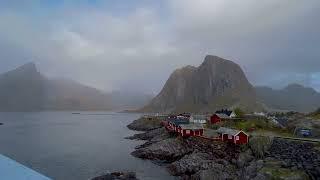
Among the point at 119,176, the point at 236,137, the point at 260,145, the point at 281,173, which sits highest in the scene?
the point at 236,137

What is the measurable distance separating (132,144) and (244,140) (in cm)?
3186

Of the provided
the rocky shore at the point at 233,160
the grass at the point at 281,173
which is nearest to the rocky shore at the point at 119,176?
the rocky shore at the point at 233,160

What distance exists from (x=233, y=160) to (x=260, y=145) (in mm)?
4503

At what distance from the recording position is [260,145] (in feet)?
165

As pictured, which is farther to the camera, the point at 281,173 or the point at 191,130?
the point at 191,130

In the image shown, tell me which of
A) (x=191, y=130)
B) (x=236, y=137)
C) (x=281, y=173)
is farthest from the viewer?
(x=191, y=130)

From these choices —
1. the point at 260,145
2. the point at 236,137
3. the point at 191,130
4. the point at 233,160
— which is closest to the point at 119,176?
the point at 233,160

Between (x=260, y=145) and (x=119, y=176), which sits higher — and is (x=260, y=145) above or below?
above

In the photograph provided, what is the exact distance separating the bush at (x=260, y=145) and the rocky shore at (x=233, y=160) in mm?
190

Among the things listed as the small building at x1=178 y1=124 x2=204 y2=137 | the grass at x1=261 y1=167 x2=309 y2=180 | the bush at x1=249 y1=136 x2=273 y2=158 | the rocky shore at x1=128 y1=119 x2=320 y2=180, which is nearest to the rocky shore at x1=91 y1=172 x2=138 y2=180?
the rocky shore at x1=128 y1=119 x2=320 y2=180

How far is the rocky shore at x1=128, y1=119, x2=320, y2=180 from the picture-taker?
125 ft

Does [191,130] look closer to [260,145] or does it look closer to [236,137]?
[236,137]

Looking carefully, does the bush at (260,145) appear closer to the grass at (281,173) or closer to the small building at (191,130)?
the grass at (281,173)

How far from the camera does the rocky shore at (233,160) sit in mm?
38181
